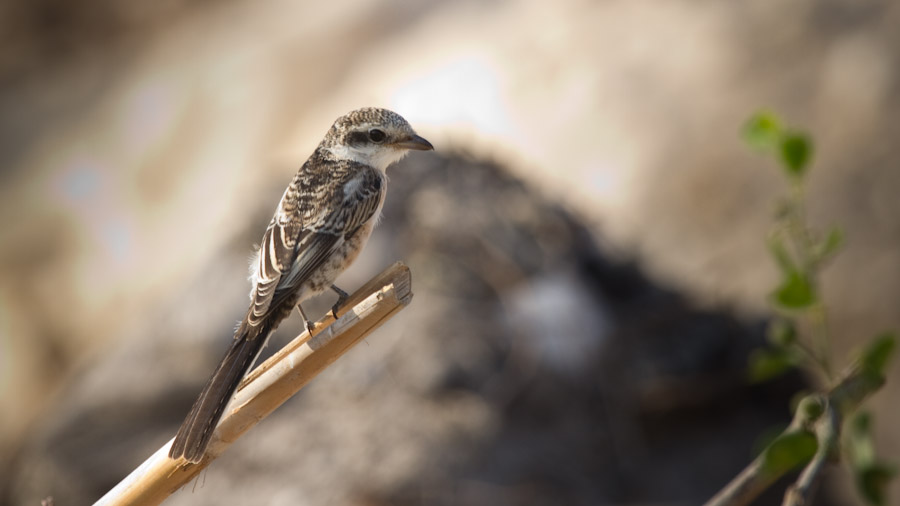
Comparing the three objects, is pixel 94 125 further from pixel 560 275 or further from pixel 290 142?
pixel 560 275

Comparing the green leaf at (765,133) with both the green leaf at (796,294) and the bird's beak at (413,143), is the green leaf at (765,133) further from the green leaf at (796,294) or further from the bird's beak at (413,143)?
the bird's beak at (413,143)

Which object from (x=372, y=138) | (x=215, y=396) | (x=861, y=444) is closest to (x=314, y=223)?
(x=372, y=138)

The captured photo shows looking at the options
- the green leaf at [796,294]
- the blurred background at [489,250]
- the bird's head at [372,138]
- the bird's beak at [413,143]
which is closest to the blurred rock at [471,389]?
the blurred background at [489,250]

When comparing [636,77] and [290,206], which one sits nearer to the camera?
[290,206]

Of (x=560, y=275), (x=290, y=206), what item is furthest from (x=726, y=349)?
(x=290, y=206)

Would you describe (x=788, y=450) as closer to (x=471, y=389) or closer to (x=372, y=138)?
(x=372, y=138)
